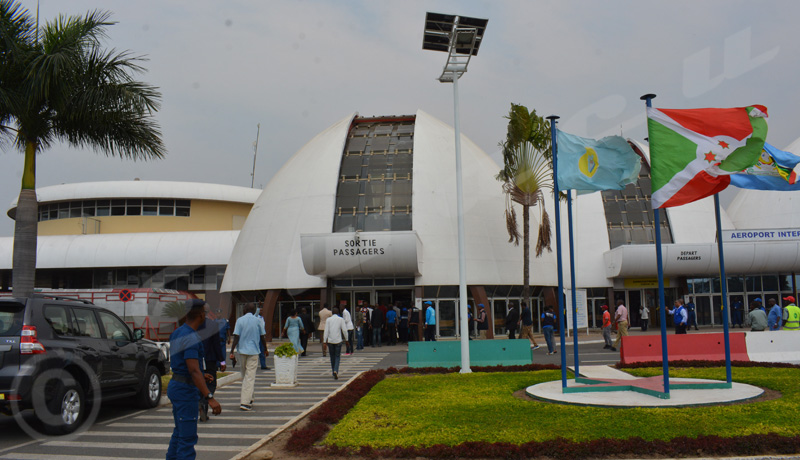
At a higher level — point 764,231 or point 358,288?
point 764,231

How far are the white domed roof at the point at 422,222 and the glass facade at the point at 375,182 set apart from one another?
44 centimetres

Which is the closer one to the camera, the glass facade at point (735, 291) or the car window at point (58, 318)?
the car window at point (58, 318)

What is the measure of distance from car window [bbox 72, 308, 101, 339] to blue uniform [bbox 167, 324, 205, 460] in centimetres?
410

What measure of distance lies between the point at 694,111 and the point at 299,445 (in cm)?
757

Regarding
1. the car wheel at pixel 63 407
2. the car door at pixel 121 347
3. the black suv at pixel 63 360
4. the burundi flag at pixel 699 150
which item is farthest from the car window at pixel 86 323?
the burundi flag at pixel 699 150

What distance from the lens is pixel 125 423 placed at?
955 cm

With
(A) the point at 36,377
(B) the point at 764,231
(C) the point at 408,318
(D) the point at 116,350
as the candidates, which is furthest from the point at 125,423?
(B) the point at 764,231

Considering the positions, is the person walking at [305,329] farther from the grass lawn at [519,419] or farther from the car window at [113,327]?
the grass lawn at [519,419]

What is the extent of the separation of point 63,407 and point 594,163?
8761 mm

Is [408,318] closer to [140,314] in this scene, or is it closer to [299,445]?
[140,314]

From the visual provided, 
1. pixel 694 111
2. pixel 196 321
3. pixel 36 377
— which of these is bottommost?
pixel 36 377

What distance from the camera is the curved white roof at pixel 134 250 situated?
121ft

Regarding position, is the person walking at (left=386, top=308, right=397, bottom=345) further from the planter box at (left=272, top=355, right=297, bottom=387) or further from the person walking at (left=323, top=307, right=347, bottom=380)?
the planter box at (left=272, top=355, right=297, bottom=387)

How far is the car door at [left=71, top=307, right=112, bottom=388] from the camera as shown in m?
9.16
